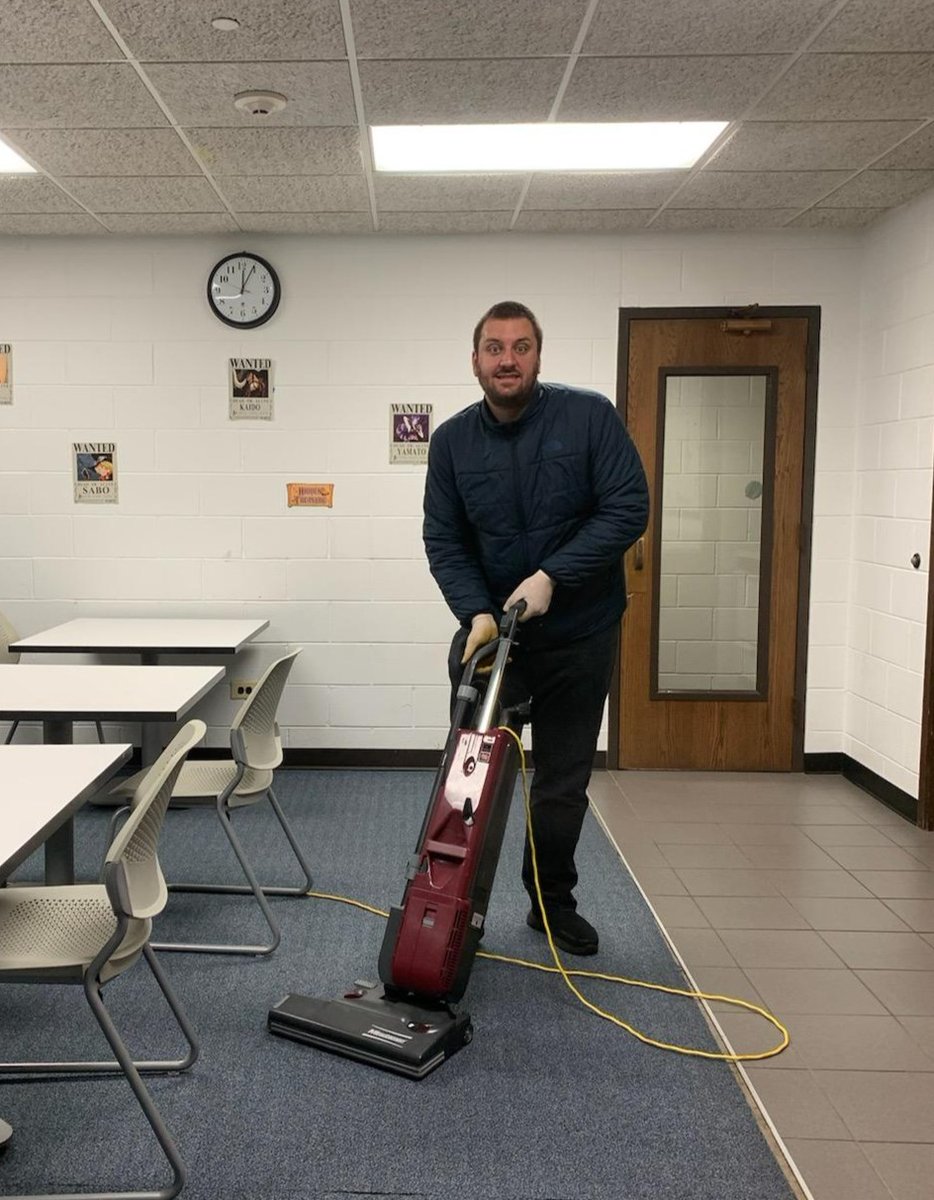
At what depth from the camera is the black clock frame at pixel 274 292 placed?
473cm

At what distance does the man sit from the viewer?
2.69 meters

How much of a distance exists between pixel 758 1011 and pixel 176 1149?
4.83ft

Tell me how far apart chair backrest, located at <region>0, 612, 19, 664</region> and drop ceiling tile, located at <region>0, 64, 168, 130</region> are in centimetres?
196

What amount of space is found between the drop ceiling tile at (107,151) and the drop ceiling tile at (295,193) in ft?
0.78


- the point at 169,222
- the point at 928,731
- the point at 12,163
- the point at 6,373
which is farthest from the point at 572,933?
the point at 6,373

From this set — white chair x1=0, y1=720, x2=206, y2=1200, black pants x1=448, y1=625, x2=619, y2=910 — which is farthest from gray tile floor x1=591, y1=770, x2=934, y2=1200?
white chair x1=0, y1=720, x2=206, y2=1200

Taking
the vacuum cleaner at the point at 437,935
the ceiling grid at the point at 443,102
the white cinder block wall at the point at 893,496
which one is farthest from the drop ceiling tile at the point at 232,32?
the white cinder block wall at the point at 893,496

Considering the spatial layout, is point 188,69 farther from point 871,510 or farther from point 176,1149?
point 871,510

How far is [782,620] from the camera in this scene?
4906 millimetres

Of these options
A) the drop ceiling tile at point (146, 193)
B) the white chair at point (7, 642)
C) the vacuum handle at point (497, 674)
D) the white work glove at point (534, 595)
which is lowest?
the white chair at point (7, 642)

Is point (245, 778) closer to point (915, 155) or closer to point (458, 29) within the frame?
point (458, 29)

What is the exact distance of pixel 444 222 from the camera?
4520mm

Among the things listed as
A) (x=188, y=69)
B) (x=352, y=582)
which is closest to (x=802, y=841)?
(x=352, y=582)

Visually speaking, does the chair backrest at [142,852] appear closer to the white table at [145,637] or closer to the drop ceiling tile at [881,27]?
the white table at [145,637]
